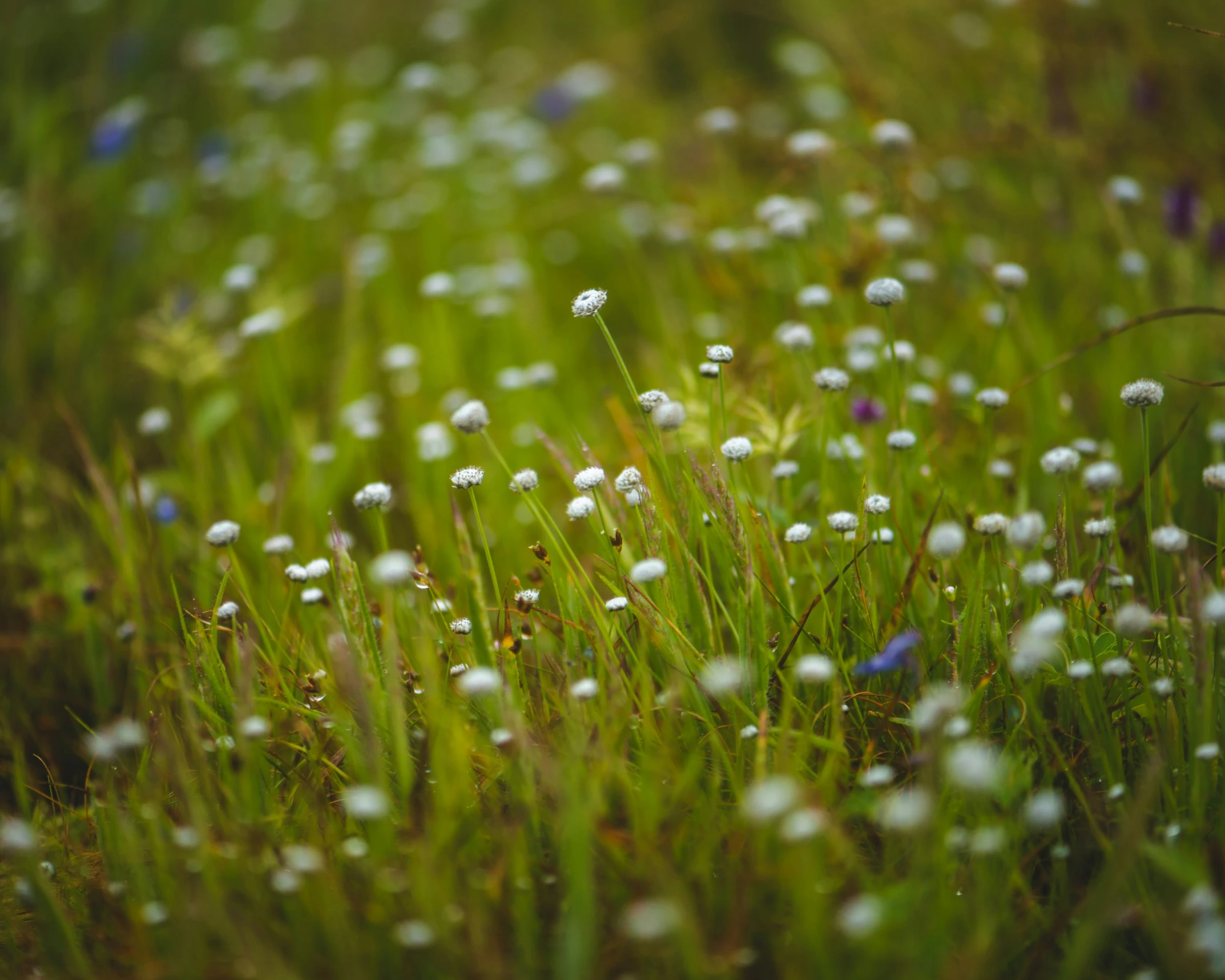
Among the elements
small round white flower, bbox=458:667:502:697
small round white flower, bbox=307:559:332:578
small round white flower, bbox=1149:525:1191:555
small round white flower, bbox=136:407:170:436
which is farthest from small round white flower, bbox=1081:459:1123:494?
small round white flower, bbox=136:407:170:436

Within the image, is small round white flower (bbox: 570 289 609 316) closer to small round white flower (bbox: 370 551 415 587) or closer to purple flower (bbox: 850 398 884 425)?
small round white flower (bbox: 370 551 415 587)

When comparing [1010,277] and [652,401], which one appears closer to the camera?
[652,401]

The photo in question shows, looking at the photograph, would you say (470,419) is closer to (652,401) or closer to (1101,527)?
(652,401)

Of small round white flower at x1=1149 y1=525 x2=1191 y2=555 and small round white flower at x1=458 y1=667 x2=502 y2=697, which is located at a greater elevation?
small round white flower at x1=458 y1=667 x2=502 y2=697

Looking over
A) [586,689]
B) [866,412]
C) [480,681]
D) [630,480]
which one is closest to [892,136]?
[866,412]

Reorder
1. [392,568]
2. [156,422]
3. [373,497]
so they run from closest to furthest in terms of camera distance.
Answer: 1. [392,568]
2. [373,497]
3. [156,422]

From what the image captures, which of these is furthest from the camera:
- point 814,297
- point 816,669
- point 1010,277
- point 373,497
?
point 814,297

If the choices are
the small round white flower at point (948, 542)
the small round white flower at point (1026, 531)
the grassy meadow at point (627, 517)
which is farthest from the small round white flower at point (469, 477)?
the small round white flower at point (1026, 531)

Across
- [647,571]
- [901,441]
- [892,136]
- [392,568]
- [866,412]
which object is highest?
[892,136]
